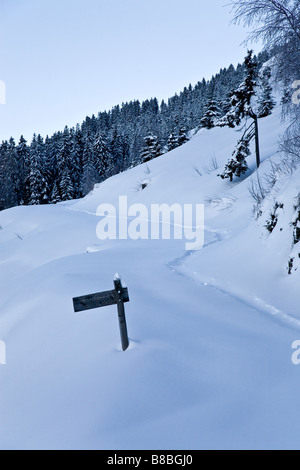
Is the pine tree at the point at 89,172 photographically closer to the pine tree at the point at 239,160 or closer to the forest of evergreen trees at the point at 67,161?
the forest of evergreen trees at the point at 67,161

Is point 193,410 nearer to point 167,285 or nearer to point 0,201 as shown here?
point 167,285

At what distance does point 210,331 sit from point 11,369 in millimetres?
2701

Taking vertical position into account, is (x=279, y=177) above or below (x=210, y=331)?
above

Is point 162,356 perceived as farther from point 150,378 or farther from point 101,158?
point 101,158

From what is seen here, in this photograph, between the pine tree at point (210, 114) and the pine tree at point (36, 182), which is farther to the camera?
the pine tree at point (36, 182)

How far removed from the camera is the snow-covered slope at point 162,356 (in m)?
2.64

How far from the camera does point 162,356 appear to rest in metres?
3.48

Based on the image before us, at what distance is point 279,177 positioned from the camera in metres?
9.41

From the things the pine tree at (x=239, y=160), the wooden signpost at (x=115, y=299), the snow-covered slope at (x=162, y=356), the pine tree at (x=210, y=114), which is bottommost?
the snow-covered slope at (x=162, y=356)

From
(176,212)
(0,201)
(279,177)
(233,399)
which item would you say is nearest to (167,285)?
(233,399)

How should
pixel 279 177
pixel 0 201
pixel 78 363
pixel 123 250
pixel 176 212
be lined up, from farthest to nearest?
pixel 0 201 → pixel 176 212 → pixel 123 250 → pixel 279 177 → pixel 78 363

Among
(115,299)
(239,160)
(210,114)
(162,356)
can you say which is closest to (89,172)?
(210,114)

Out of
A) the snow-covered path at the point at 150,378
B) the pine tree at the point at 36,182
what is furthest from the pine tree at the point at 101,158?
the snow-covered path at the point at 150,378

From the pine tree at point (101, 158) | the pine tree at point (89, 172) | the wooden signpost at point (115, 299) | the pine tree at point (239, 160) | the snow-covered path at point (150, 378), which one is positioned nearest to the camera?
the snow-covered path at point (150, 378)
